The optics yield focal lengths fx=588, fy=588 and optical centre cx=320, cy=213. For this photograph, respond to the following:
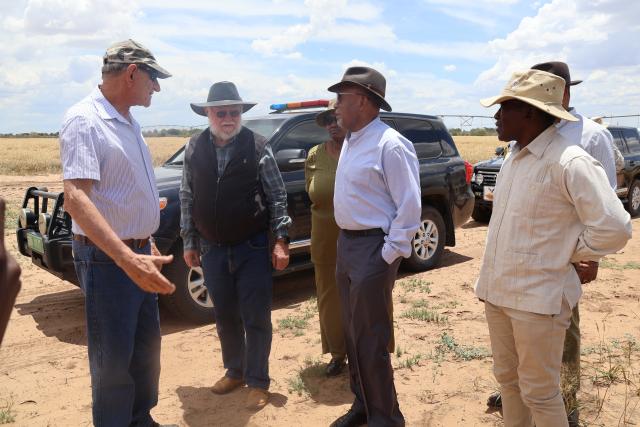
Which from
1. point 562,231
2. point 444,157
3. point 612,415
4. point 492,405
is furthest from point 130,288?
point 444,157

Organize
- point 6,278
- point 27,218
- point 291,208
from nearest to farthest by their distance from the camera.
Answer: point 6,278
point 27,218
point 291,208

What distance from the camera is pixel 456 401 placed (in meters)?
3.68

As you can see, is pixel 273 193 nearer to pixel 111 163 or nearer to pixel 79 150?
pixel 111 163

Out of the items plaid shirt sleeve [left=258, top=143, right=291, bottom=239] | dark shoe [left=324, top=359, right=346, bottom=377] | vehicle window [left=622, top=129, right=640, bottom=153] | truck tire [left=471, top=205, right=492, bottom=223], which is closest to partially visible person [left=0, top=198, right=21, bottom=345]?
plaid shirt sleeve [left=258, top=143, right=291, bottom=239]

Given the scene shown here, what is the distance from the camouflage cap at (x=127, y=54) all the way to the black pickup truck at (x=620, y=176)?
8469 millimetres

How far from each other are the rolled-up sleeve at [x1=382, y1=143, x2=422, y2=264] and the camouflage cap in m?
1.26

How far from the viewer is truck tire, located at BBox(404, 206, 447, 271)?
22.6 ft

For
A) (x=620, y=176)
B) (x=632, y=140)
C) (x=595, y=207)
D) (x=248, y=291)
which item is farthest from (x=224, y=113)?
(x=632, y=140)

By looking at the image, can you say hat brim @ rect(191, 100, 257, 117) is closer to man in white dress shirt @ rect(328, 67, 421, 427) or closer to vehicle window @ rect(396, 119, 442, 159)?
man in white dress shirt @ rect(328, 67, 421, 427)

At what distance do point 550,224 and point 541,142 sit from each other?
340 mm

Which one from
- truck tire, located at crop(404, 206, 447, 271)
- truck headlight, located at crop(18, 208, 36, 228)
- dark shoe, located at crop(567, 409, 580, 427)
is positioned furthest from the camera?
truck tire, located at crop(404, 206, 447, 271)

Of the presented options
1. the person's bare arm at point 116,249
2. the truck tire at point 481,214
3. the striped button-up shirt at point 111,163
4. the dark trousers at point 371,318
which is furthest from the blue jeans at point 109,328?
the truck tire at point 481,214

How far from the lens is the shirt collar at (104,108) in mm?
2709

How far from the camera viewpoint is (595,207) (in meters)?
2.25
